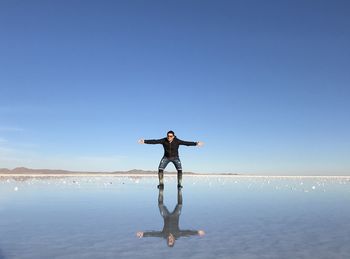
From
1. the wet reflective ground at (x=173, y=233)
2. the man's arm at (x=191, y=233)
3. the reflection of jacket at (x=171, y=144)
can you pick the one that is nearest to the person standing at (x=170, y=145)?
the reflection of jacket at (x=171, y=144)

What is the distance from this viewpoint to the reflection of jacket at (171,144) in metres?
19.0

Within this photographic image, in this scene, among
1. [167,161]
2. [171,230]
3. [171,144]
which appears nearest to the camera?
[171,230]

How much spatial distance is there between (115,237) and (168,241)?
1022mm

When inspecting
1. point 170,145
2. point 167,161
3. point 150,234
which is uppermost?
point 170,145

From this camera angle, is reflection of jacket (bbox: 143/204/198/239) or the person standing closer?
reflection of jacket (bbox: 143/204/198/239)

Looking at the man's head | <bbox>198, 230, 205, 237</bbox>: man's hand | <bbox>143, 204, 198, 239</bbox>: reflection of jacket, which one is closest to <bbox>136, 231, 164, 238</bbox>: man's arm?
<bbox>143, 204, 198, 239</bbox>: reflection of jacket

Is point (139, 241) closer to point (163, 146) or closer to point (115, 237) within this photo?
point (115, 237)

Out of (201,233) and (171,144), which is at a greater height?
(171,144)

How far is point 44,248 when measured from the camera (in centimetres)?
663

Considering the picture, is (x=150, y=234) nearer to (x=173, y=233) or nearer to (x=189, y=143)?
(x=173, y=233)

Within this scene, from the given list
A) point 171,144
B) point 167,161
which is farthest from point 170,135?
point 167,161

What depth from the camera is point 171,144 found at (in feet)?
62.2

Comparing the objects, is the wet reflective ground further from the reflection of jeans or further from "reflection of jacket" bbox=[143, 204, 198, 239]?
the reflection of jeans

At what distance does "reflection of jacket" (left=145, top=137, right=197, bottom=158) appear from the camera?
19.0 meters
